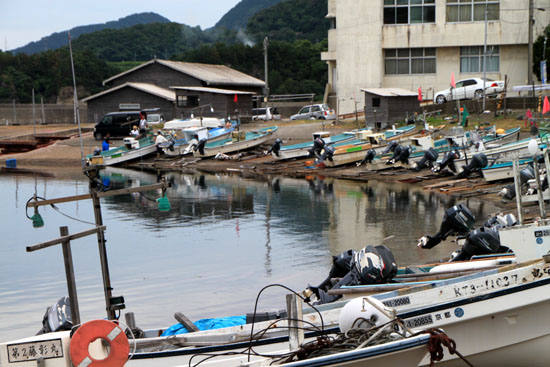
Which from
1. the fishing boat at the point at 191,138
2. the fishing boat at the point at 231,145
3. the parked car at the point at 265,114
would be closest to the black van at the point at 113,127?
the fishing boat at the point at 191,138

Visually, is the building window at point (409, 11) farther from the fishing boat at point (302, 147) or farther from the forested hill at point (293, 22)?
the forested hill at point (293, 22)

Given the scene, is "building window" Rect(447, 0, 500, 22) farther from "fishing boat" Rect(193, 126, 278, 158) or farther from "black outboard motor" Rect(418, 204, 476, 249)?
"black outboard motor" Rect(418, 204, 476, 249)

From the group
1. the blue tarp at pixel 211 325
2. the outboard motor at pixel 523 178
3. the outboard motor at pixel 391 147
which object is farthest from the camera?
the outboard motor at pixel 391 147

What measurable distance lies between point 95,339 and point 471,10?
144 feet

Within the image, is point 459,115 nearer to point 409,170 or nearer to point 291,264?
point 409,170

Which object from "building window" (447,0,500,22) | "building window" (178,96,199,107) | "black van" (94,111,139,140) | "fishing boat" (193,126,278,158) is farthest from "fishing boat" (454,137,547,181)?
"building window" (178,96,199,107)

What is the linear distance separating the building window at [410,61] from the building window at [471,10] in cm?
258

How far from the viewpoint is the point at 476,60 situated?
4894 cm

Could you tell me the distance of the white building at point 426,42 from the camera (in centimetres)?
4753

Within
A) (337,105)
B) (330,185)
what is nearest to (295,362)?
(330,185)

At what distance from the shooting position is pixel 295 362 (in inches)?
324

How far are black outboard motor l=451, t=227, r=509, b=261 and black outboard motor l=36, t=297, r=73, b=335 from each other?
6140 millimetres

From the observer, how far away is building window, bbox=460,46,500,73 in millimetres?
48750

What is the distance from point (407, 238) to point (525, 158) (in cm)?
864
